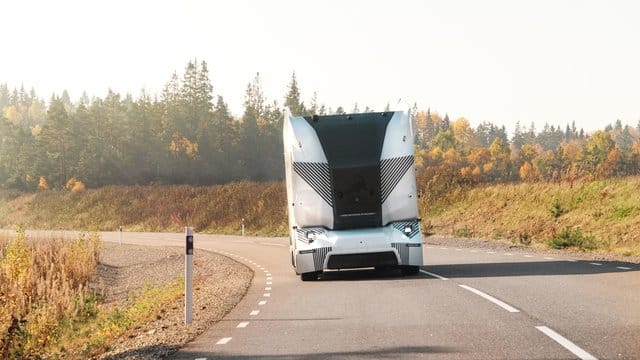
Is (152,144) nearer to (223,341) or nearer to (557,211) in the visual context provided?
(557,211)

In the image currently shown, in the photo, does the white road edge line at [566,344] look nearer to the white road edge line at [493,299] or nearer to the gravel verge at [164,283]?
the white road edge line at [493,299]

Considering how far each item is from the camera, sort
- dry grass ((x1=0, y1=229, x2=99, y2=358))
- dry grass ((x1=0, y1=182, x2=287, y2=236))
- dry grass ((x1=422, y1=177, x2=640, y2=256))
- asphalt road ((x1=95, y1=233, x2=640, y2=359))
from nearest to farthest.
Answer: asphalt road ((x1=95, y1=233, x2=640, y2=359)) < dry grass ((x1=0, y1=229, x2=99, y2=358)) < dry grass ((x1=422, y1=177, x2=640, y2=256)) < dry grass ((x1=0, y1=182, x2=287, y2=236))

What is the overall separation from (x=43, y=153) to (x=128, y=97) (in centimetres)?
6949

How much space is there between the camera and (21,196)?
9525 cm

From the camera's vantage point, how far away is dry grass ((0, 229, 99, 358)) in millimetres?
14733

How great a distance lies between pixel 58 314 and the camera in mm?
19266


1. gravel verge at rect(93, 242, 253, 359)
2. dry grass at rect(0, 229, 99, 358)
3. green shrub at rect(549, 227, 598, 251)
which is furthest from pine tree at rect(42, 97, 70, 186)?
green shrub at rect(549, 227, 598, 251)

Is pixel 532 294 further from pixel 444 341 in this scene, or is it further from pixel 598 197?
pixel 598 197

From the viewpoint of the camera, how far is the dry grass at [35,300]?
1473 cm

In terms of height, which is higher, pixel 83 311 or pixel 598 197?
pixel 598 197

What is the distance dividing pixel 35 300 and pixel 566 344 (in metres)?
15.3

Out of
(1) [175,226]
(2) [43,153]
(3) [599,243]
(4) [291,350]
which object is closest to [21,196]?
(2) [43,153]

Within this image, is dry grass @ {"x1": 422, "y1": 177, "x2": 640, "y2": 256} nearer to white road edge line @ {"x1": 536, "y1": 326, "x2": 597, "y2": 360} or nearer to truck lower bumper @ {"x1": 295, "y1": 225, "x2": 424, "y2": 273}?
truck lower bumper @ {"x1": 295, "y1": 225, "x2": 424, "y2": 273}

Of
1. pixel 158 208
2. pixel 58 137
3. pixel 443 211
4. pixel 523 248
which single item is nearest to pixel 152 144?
pixel 58 137
